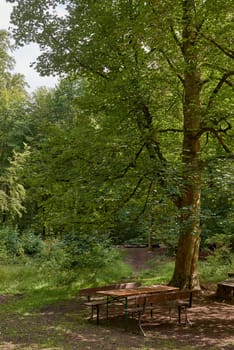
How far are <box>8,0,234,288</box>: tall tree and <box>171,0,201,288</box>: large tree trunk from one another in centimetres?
2

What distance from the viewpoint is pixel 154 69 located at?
9047 mm

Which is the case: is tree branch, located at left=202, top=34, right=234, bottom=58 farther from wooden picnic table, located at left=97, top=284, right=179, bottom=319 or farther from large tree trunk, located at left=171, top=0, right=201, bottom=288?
wooden picnic table, located at left=97, top=284, right=179, bottom=319

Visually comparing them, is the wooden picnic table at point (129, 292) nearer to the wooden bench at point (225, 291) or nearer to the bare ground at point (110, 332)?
the bare ground at point (110, 332)

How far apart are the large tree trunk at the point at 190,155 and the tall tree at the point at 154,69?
0.08ft

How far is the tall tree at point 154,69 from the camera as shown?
786 cm

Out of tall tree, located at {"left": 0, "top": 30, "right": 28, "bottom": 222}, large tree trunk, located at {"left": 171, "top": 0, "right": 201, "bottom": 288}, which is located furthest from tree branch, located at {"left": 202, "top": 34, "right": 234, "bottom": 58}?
tall tree, located at {"left": 0, "top": 30, "right": 28, "bottom": 222}

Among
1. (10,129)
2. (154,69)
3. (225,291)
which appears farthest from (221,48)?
(10,129)

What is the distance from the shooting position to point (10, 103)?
2278 centimetres

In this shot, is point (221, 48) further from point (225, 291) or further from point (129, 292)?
point (225, 291)

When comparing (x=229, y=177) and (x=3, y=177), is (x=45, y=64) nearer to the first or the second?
(x=229, y=177)

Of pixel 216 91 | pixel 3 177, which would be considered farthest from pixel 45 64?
pixel 3 177

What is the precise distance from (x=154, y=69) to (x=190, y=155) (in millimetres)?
2232

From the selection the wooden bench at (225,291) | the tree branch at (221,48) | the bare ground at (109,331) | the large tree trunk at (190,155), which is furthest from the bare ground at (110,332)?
the tree branch at (221,48)

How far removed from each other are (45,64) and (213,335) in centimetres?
751
